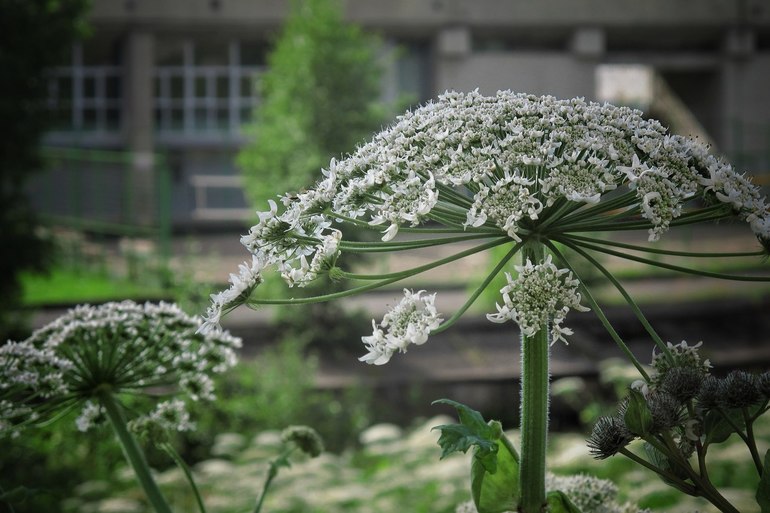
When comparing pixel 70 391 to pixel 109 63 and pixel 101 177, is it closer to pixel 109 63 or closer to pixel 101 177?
pixel 101 177

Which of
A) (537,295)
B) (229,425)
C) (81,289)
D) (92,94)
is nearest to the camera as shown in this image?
(537,295)

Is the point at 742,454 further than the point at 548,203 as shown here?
Yes

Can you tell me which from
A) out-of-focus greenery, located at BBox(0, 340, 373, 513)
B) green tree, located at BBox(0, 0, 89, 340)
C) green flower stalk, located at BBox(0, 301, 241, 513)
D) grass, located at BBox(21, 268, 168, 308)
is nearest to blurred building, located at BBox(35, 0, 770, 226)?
grass, located at BBox(21, 268, 168, 308)

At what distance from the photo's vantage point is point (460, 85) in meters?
25.5

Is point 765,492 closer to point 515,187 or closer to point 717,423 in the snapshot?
point 717,423

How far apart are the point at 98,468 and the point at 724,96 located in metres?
23.9

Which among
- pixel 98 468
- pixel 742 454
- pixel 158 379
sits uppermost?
pixel 158 379

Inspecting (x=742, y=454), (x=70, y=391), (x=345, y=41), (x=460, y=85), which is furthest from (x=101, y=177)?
(x=70, y=391)

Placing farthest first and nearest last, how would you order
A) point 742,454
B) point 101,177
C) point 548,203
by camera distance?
point 101,177 → point 742,454 → point 548,203

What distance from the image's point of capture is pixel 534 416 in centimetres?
153

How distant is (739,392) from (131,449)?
1119 millimetres

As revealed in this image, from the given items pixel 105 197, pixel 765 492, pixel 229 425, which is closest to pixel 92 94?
pixel 105 197

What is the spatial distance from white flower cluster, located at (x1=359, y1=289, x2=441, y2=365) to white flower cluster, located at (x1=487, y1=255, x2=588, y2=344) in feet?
0.31

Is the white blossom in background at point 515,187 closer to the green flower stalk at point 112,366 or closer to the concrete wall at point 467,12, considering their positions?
the green flower stalk at point 112,366
